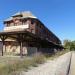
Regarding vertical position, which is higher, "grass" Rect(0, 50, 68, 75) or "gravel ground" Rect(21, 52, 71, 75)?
"grass" Rect(0, 50, 68, 75)

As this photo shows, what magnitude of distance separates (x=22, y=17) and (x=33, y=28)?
5.06 m

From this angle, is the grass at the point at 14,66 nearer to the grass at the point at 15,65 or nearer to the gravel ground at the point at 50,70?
the grass at the point at 15,65

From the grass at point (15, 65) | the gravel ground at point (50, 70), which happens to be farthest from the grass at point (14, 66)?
the gravel ground at point (50, 70)

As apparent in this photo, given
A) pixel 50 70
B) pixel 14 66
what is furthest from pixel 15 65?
pixel 50 70

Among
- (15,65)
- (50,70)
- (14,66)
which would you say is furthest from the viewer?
(15,65)

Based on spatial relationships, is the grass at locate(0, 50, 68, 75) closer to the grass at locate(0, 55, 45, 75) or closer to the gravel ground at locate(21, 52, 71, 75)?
the grass at locate(0, 55, 45, 75)

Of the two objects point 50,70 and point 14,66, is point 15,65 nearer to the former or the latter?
point 14,66

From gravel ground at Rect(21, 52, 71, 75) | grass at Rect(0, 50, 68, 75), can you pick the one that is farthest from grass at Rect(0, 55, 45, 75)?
gravel ground at Rect(21, 52, 71, 75)

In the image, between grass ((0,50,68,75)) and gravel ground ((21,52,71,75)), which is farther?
gravel ground ((21,52,71,75))

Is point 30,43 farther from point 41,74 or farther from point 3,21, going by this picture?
point 41,74

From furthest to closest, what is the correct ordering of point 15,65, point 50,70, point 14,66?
point 15,65 → point 50,70 → point 14,66

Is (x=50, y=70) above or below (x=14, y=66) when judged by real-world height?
below

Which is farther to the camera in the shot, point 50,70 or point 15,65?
point 15,65

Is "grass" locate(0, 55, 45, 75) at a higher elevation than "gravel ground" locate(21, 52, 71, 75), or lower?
higher
